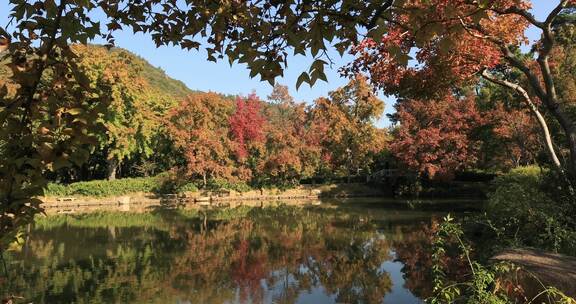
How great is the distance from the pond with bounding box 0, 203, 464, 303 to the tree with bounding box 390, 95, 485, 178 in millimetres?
9057

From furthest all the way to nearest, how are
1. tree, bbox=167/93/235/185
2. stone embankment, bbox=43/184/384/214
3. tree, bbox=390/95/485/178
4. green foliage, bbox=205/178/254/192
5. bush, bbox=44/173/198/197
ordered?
green foliage, bbox=205/178/254/192
tree, bbox=167/93/235/185
tree, bbox=390/95/485/178
bush, bbox=44/173/198/197
stone embankment, bbox=43/184/384/214

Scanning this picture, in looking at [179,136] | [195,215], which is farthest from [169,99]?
[195,215]

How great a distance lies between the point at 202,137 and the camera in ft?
79.8

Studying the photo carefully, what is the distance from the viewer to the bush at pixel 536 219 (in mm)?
5492

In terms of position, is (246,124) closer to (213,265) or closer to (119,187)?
(119,187)

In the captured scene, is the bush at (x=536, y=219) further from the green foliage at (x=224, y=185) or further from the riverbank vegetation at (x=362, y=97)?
the green foliage at (x=224, y=185)

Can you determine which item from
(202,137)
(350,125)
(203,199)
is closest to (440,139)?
(350,125)

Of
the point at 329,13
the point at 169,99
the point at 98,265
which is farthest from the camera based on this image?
the point at 169,99

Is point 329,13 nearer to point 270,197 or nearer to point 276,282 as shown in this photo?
point 276,282

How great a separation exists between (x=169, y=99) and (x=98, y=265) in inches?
882

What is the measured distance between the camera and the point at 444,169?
2330 centimetres

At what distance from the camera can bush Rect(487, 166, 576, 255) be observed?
18.0ft

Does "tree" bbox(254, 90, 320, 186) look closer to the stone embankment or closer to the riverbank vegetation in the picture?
the stone embankment

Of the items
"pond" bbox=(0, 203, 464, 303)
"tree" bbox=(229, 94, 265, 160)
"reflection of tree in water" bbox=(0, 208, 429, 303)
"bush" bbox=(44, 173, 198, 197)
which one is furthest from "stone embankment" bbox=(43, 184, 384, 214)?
"reflection of tree in water" bbox=(0, 208, 429, 303)
